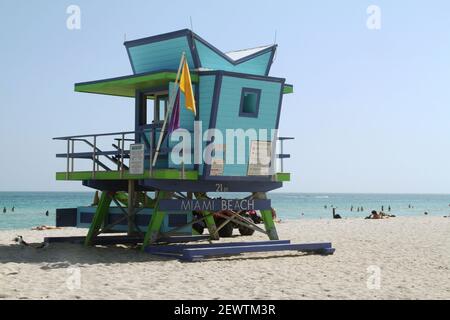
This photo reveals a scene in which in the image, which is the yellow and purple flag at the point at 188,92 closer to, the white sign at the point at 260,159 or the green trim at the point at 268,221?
the white sign at the point at 260,159

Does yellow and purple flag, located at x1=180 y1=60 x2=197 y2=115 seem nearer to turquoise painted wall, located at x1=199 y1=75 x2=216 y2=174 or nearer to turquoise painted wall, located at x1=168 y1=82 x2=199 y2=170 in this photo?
turquoise painted wall, located at x1=168 y1=82 x2=199 y2=170

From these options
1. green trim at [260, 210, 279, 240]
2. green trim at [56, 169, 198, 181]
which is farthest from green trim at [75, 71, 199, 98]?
green trim at [260, 210, 279, 240]

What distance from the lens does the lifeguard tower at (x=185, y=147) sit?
63.8 feet

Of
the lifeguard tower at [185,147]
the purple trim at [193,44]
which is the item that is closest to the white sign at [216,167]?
the lifeguard tower at [185,147]

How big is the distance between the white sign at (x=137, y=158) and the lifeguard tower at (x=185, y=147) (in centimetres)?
3

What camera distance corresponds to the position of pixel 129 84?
67.5ft

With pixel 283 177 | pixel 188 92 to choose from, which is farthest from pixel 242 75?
pixel 283 177

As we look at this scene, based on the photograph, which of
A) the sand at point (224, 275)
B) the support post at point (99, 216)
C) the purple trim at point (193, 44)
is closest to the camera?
the sand at point (224, 275)

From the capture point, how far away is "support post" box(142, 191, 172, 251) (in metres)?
19.7

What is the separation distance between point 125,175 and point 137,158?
3.29 ft

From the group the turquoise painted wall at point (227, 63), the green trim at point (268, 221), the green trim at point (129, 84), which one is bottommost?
the green trim at point (268, 221)

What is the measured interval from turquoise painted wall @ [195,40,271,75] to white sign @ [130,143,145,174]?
3272 mm
